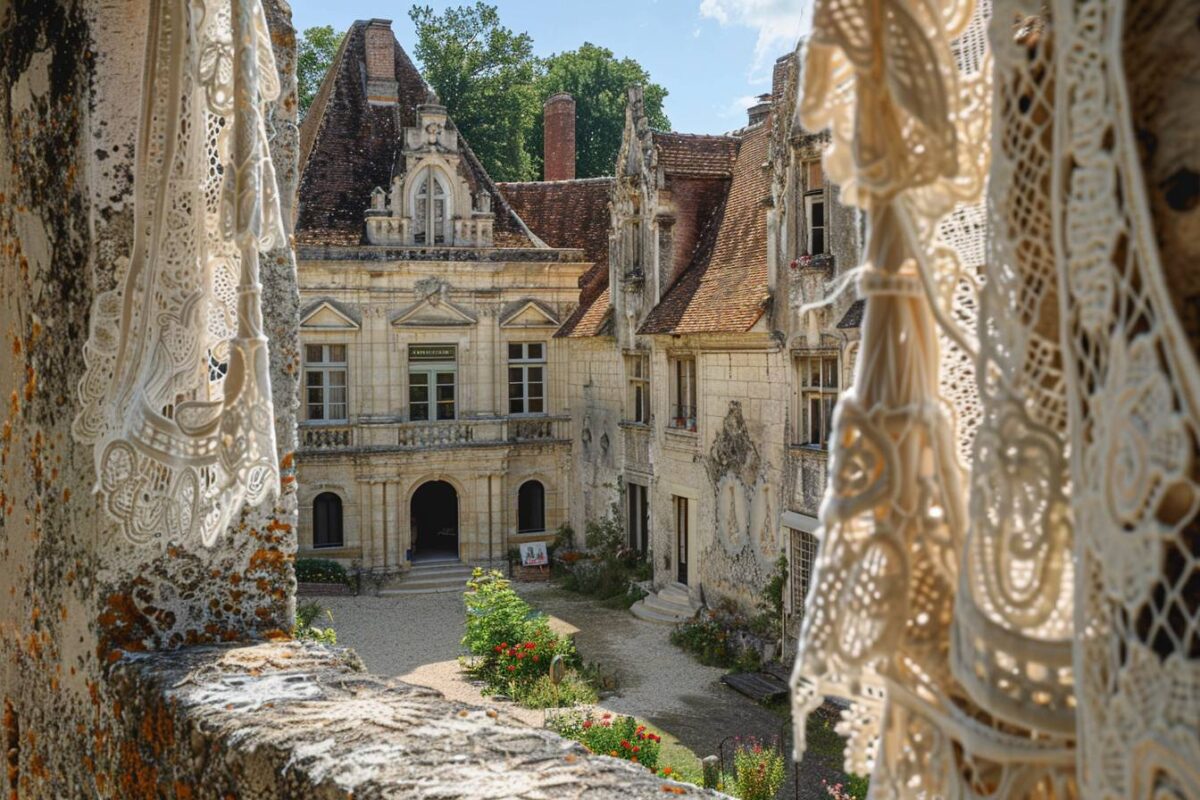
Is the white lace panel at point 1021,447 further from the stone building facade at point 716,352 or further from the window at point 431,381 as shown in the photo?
the window at point 431,381

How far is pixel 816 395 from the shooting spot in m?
14.5

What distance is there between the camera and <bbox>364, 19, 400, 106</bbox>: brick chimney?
22750mm

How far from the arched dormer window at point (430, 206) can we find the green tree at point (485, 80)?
11.6m

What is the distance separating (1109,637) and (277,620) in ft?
9.87

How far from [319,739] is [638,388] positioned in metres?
17.3

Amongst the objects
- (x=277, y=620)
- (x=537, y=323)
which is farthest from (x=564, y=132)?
(x=277, y=620)

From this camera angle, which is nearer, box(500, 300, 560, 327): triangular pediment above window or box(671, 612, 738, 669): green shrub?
box(671, 612, 738, 669): green shrub

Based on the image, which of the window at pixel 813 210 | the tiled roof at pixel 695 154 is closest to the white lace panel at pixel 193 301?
the window at pixel 813 210

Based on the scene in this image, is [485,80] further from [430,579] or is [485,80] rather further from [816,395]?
[816,395]

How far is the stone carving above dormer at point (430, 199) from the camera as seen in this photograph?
2105 centimetres

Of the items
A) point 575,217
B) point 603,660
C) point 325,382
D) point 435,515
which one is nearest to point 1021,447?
point 603,660

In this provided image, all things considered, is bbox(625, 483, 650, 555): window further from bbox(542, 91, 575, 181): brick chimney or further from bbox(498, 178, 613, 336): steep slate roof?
bbox(542, 91, 575, 181): brick chimney

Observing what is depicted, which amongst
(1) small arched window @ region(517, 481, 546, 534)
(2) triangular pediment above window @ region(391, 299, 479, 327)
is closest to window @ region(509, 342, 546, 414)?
(2) triangular pediment above window @ region(391, 299, 479, 327)

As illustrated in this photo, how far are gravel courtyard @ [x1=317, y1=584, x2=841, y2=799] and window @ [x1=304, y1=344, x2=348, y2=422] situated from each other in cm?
328
